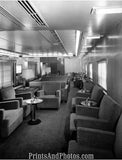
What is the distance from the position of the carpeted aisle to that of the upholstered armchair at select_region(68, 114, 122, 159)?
683 millimetres

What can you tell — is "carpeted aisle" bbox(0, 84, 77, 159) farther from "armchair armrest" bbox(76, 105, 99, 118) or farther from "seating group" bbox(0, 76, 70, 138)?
"armchair armrest" bbox(76, 105, 99, 118)

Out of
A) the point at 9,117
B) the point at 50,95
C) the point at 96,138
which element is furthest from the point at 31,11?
the point at 50,95

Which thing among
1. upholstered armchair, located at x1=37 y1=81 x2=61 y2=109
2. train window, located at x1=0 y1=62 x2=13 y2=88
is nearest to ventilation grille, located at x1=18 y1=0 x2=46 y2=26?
upholstered armchair, located at x1=37 y1=81 x2=61 y2=109

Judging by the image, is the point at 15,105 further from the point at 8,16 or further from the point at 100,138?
the point at 100,138

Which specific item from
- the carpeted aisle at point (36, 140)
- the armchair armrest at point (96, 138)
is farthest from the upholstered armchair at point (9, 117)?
the armchair armrest at point (96, 138)

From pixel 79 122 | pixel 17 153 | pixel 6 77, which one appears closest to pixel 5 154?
pixel 17 153

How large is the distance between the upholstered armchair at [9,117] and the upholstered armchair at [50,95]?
1.14 m

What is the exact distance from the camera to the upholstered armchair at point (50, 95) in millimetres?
4422

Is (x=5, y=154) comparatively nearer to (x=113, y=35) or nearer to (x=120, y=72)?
(x=120, y=72)

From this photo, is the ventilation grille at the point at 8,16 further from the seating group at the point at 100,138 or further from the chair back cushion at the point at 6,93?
the chair back cushion at the point at 6,93

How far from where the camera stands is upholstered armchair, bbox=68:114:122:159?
1.53 metres

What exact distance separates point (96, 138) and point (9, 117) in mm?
1945

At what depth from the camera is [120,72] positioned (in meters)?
2.26

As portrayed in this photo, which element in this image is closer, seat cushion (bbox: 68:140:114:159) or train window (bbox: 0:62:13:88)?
seat cushion (bbox: 68:140:114:159)
